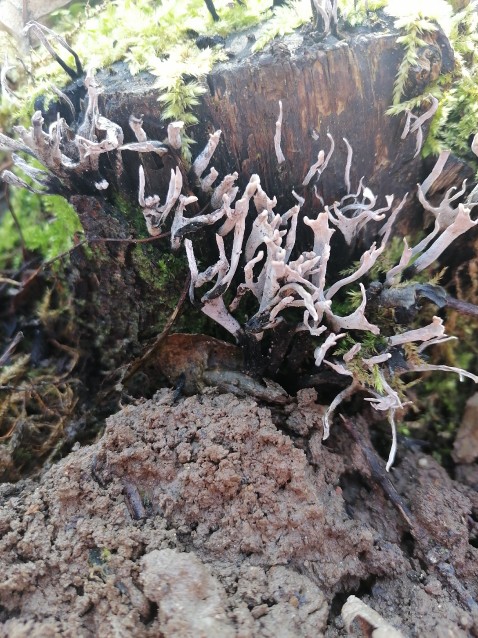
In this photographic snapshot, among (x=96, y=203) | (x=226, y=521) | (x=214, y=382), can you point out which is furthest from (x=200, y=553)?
(x=96, y=203)

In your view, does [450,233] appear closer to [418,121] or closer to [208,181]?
[418,121]

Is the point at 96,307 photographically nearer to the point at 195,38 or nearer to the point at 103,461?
the point at 103,461

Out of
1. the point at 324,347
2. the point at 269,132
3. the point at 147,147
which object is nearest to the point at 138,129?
the point at 147,147

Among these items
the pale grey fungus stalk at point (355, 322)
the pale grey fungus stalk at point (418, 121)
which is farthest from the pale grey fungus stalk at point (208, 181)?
the pale grey fungus stalk at point (418, 121)

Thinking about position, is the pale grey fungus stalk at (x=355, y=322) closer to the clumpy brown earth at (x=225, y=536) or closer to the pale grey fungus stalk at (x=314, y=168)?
the clumpy brown earth at (x=225, y=536)

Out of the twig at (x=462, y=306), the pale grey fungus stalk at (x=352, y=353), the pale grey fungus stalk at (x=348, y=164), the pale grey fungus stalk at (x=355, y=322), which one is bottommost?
the twig at (x=462, y=306)

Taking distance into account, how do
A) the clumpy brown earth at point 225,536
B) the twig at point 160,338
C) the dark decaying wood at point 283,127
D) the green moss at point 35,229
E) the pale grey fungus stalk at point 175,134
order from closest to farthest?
1. the clumpy brown earth at point 225,536
2. the pale grey fungus stalk at point 175,134
3. the dark decaying wood at point 283,127
4. the twig at point 160,338
5. the green moss at point 35,229
